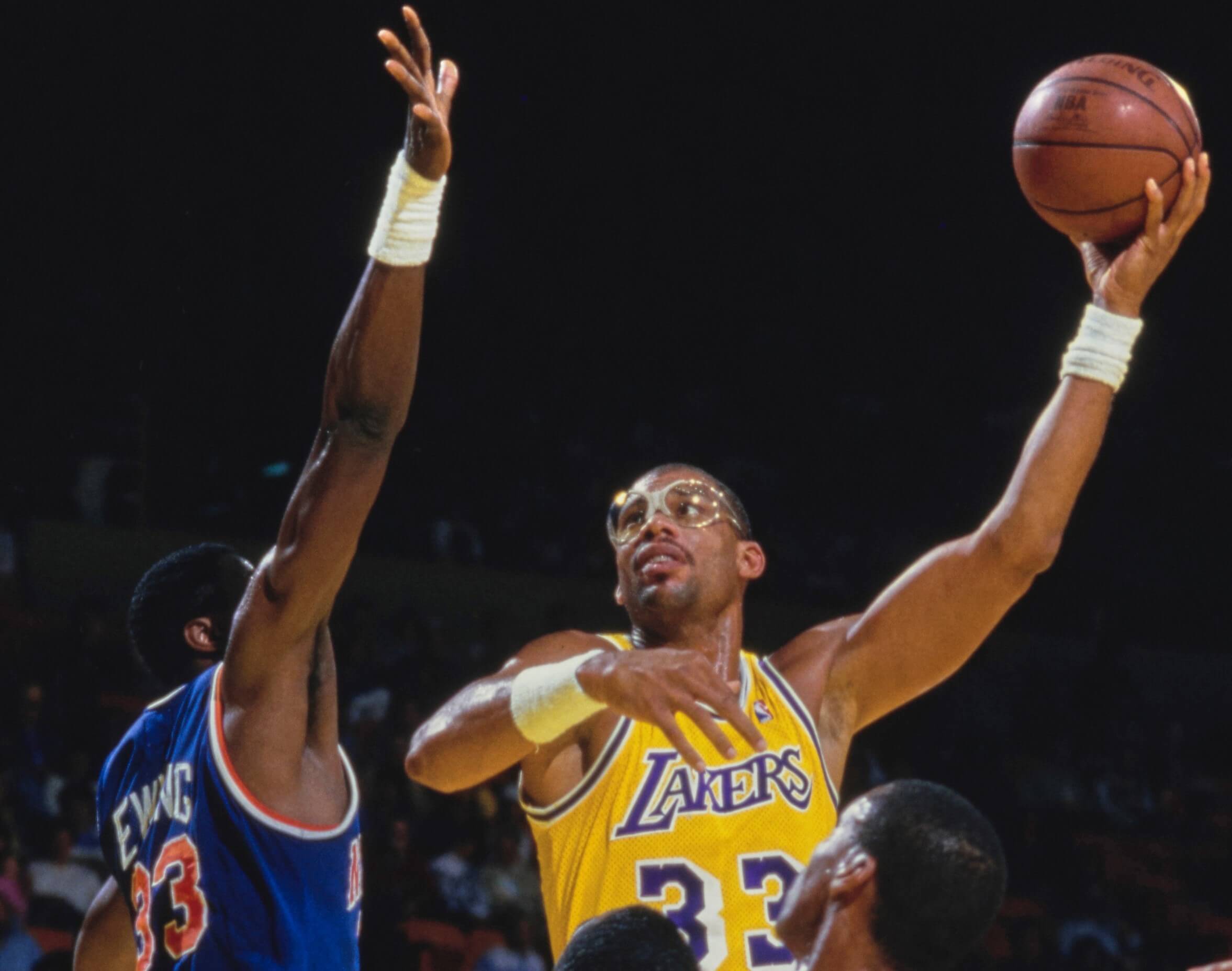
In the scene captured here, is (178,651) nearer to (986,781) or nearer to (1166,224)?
(1166,224)

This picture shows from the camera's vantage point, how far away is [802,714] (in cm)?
342

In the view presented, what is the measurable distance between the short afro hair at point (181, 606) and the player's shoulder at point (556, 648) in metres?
0.61

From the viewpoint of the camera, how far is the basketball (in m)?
3.50

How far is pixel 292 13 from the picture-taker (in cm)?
1096

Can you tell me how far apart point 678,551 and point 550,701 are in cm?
104

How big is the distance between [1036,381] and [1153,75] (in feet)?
33.0

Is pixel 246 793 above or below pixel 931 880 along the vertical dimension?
below

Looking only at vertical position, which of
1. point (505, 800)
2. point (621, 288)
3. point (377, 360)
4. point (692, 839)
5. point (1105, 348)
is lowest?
point (505, 800)

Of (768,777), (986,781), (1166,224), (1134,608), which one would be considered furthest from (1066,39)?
(768,777)

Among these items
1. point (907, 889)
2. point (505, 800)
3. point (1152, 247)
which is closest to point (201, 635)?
point (907, 889)

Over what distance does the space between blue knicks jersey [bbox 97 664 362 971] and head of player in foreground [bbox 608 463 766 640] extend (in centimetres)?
104

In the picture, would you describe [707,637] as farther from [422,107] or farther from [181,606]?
[422,107]

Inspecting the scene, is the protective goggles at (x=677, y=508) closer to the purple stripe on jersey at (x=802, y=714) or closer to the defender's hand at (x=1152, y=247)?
the purple stripe on jersey at (x=802, y=714)

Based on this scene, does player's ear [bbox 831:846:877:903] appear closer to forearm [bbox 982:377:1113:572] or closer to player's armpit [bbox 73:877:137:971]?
forearm [bbox 982:377:1113:572]
